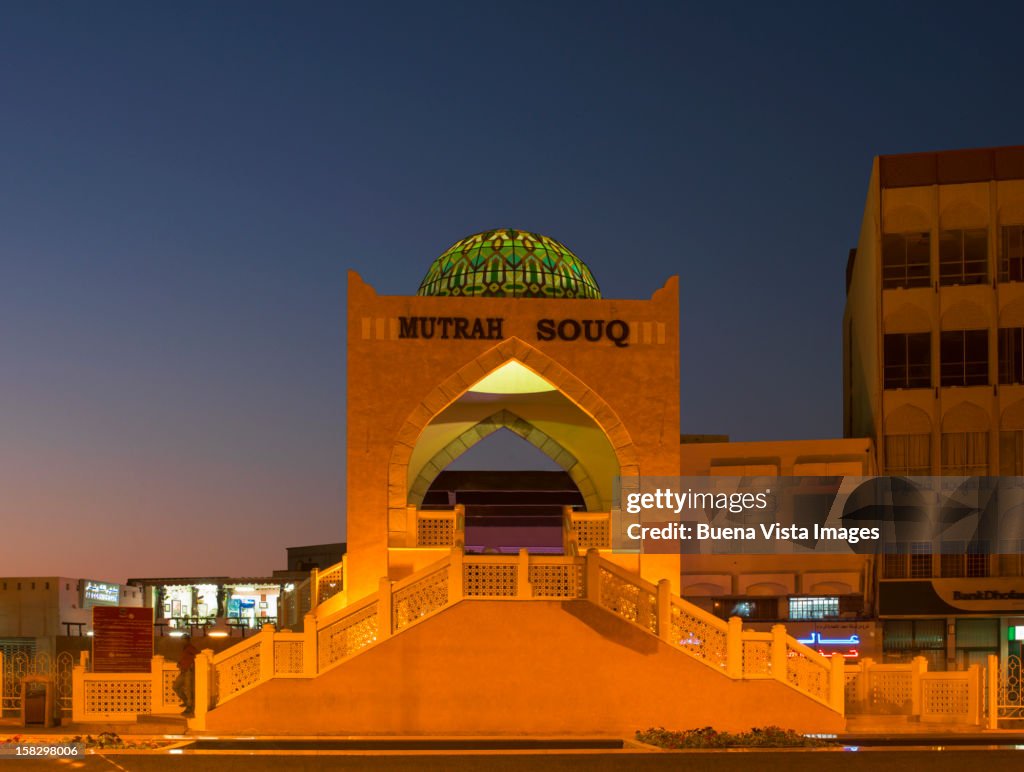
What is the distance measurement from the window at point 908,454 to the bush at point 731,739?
17557 millimetres

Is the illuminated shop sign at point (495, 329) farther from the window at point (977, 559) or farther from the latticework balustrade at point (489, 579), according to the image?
the window at point (977, 559)

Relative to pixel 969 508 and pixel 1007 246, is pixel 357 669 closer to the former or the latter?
pixel 969 508

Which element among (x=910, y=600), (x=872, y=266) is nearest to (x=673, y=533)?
(x=910, y=600)

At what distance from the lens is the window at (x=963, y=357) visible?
117 ft

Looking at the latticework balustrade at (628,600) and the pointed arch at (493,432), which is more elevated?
the pointed arch at (493,432)

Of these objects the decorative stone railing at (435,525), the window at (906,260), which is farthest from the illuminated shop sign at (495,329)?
the window at (906,260)

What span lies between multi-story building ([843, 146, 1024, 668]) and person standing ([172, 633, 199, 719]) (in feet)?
67.5

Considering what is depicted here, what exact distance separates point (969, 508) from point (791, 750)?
19067 mm

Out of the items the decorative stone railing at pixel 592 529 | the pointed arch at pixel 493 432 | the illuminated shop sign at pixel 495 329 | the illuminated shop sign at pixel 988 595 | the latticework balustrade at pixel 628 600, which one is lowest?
the illuminated shop sign at pixel 988 595

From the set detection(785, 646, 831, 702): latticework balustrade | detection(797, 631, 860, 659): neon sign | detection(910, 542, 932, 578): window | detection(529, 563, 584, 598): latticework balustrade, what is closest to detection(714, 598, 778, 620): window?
detection(797, 631, 860, 659): neon sign

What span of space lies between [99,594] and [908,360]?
34.2 meters

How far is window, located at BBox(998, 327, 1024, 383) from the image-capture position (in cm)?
3531

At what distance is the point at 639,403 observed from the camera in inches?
981

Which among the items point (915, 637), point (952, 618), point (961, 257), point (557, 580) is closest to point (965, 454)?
point (952, 618)
